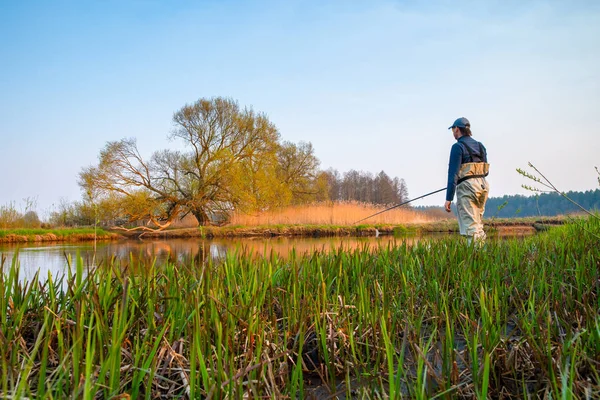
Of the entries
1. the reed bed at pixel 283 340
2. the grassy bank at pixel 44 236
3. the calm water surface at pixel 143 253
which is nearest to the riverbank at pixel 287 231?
the grassy bank at pixel 44 236

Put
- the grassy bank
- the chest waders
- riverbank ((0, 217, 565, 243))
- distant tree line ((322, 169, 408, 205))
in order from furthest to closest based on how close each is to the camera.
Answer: distant tree line ((322, 169, 408, 205)) → riverbank ((0, 217, 565, 243)) → the grassy bank → the chest waders

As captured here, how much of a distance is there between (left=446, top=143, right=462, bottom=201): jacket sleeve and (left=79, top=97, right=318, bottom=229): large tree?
19499 millimetres

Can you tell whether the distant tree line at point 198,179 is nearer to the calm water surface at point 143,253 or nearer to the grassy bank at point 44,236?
the grassy bank at point 44,236

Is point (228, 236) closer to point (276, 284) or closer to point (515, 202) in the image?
point (276, 284)

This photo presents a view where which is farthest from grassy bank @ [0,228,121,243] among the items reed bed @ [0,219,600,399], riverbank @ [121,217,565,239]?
reed bed @ [0,219,600,399]

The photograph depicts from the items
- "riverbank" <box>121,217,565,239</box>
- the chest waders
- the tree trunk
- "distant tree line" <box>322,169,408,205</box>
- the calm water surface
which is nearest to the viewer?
the calm water surface

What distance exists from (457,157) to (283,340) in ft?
15.9

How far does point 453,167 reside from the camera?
20.9ft

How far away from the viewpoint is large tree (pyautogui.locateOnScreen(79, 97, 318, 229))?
942 inches

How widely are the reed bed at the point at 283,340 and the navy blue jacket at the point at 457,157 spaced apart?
305 cm

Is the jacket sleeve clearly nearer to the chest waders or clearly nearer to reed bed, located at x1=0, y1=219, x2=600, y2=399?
the chest waders

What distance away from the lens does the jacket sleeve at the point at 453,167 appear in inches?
248

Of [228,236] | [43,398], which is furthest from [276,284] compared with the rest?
[228,236]

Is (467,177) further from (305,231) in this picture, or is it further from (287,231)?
(287,231)
